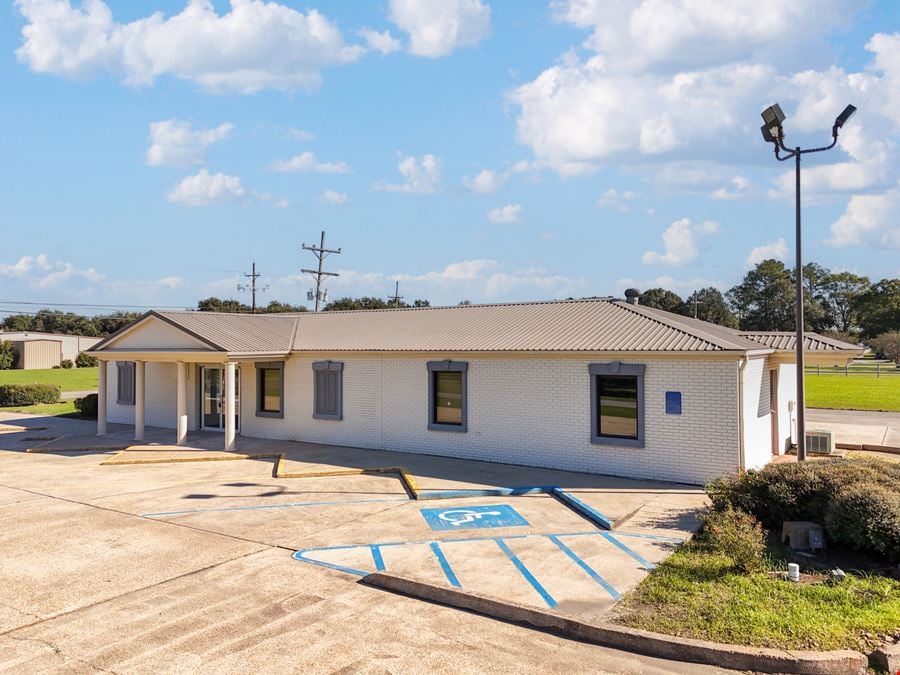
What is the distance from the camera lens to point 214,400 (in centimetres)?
2155

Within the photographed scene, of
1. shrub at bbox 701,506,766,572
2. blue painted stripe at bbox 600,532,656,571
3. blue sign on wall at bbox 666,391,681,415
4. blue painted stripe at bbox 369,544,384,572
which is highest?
blue sign on wall at bbox 666,391,681,415

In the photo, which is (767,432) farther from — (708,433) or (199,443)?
(199,443)

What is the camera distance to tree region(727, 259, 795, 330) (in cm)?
8781

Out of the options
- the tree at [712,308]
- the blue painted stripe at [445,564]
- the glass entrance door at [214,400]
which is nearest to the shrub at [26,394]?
the glass entrance door at [214,400]

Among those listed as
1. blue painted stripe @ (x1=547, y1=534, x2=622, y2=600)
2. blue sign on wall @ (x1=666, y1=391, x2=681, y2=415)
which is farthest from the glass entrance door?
blue painted stripe @ (x1=547, y1=534, x2=622, y2=600)

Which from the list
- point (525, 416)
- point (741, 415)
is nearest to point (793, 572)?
point (741, 415)

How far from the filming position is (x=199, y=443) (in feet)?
63.0

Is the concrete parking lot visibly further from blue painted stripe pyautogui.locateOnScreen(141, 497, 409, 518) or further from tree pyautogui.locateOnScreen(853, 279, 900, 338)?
tree pyautogui.locateOnScreen(853, 279, 900, 338)

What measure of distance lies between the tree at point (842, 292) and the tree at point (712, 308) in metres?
25.8

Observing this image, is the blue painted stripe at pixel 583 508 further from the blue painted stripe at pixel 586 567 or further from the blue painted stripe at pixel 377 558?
the blue painted stripe at pixel 377 558

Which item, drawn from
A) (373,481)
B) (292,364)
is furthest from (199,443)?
(373,481)

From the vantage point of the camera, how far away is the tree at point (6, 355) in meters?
67.9

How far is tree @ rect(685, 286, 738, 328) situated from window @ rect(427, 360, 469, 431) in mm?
69386

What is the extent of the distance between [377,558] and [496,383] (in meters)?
7.60
